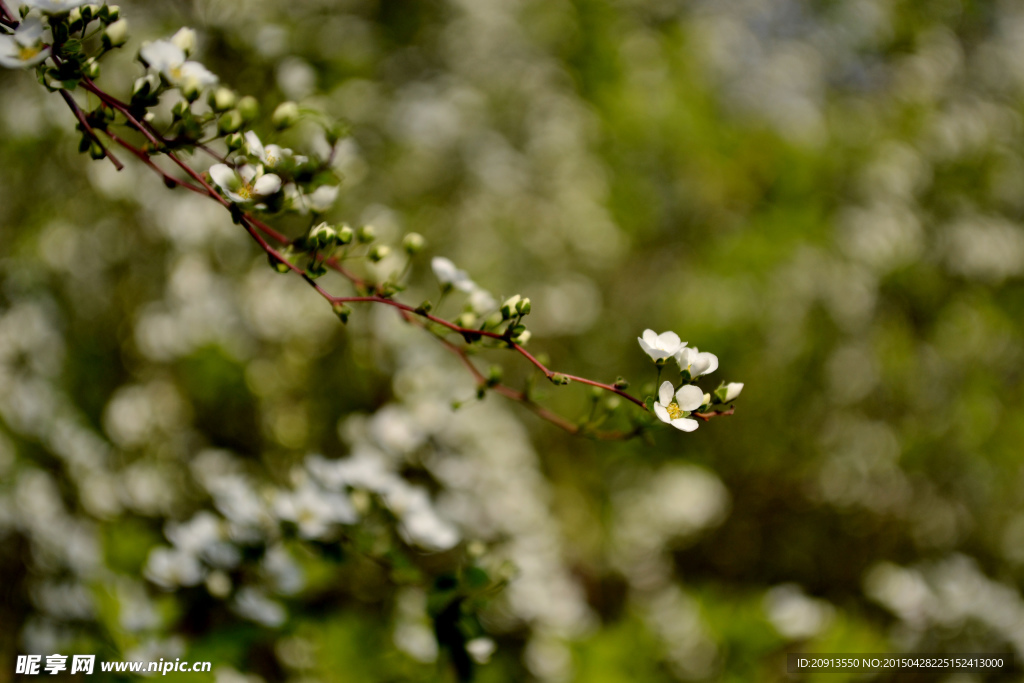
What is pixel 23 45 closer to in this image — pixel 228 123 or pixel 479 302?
pixel 228 123

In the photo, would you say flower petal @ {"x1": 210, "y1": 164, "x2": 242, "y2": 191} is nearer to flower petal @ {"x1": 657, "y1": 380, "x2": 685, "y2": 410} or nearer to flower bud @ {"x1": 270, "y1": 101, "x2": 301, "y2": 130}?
flower bud @ {"x1": 270, "y1": 101, "x2": 301, "y2": 130}

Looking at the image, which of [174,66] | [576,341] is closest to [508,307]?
[174,66]

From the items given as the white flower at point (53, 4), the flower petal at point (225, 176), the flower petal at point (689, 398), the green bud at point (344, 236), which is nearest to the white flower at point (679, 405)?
the flower petal at point (689, 398)

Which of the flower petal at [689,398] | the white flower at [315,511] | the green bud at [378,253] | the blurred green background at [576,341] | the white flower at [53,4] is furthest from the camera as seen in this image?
the blurred green background at [576,341]

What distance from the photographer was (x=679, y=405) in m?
0.80

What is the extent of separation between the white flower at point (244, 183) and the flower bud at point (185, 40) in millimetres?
157

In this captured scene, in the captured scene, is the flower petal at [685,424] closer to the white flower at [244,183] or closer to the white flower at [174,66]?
the white flower at [244,183]

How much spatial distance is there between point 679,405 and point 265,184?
0.59 meters

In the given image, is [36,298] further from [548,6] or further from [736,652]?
[548,6]

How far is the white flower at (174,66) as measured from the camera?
750 millimetres

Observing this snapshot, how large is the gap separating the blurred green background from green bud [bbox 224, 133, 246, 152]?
45cm

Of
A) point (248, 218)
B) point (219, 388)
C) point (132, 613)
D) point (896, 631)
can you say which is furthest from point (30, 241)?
point (896, 631)

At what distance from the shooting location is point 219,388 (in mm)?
2260

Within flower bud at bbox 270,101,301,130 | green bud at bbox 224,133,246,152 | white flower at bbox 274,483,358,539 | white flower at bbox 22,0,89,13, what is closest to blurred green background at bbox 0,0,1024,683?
white flower at bbox 274,483,358,539
